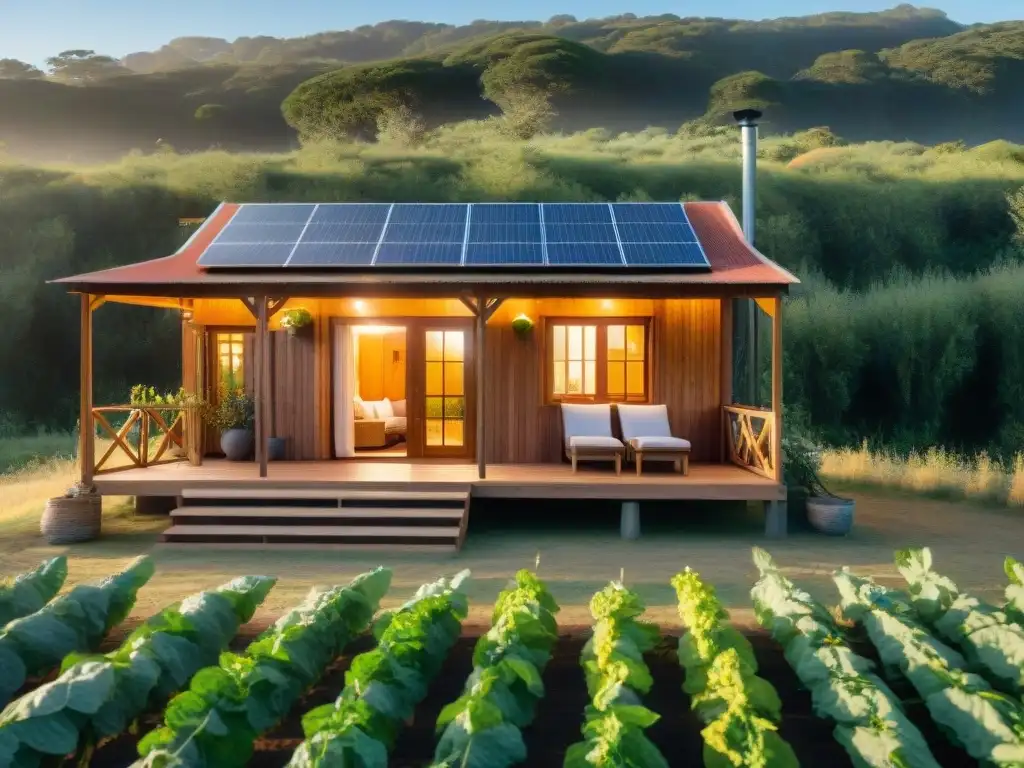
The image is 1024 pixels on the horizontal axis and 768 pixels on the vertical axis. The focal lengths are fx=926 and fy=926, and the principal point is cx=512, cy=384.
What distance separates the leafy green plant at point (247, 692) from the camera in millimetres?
3535

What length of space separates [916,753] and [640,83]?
5246 centimetres

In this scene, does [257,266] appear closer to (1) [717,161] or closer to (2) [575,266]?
(2) [575,266]

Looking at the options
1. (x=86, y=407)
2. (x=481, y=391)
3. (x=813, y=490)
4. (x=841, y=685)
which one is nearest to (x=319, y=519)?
(x=481, y=391)

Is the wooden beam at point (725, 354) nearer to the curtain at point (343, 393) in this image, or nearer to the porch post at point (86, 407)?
the curtain at point (343, 393)

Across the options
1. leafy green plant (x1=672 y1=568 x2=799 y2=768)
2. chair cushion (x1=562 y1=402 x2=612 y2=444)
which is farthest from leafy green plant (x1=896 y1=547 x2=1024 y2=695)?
chair cushion (x1=562 y1=402 x2=612 y2=444)

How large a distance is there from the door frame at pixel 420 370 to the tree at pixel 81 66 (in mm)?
49520

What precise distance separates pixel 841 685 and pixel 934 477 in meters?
9.98

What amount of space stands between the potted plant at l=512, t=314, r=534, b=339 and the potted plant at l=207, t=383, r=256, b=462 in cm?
337

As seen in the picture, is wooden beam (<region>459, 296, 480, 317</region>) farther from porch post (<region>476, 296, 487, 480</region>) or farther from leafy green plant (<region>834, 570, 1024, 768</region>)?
leafy green plant (<region>834, 570, 1024, 768</region>)

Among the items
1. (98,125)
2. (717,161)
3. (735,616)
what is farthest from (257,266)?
(98,125)

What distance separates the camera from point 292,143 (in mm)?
48062

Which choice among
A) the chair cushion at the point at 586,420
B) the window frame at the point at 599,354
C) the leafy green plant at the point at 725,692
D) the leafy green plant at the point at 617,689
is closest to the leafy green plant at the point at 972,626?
Result: the leafy green plant at the point at 725,692

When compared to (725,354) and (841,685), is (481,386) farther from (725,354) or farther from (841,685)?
(841,685)

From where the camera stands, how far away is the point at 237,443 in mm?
11117
